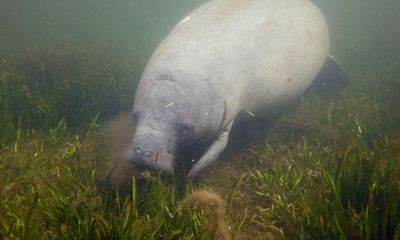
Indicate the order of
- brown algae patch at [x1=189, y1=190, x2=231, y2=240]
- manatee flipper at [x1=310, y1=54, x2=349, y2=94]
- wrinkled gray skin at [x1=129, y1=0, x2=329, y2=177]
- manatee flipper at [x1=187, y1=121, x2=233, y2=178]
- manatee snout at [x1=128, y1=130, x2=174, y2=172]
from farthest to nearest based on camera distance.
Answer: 1. manatee flipper at [x1=310, y1=54, x2=349, y2=94]
2. manatee flipper at [x1=187, y1=121, x2=233, y2=178]
3. wrinkled gray skin at [x1=129, y1=0, x2=329, y2=177]
4. manatee snout at [x1=128, y1=130, x2=174, y2=172]
5. brown algae patch at [x1=189, y1=190, x2=231, y2=240]

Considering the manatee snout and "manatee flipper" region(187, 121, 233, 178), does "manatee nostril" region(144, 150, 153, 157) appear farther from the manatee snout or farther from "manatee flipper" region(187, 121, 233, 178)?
"manatee flipper" region(187, 121, 233, 178)

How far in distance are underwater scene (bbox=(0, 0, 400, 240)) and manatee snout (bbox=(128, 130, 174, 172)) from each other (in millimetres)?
15

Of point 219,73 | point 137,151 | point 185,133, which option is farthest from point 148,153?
point 219,73

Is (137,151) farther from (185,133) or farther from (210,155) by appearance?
(210,155)

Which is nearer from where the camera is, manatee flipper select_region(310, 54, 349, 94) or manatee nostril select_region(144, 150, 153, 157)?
manatee nostril select_region(144, 150, 153, 157)

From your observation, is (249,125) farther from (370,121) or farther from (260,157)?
(370,121)

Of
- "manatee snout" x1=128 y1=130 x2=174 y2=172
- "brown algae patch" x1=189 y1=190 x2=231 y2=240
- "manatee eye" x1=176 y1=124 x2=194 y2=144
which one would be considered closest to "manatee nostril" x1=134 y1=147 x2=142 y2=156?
"manatee snout" x1=128 y1=130 x2=174 y2=172

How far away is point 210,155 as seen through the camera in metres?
5.68

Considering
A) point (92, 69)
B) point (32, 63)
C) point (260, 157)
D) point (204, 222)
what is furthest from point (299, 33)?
point (32, 63)

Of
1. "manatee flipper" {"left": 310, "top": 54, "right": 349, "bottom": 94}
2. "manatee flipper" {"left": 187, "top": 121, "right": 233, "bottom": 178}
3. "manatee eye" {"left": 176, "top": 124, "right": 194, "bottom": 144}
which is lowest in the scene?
"manatee flipper" {"left": 310, "top": 54, "right": 349, "bottom": 94}

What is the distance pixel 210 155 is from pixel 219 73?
4.20ft

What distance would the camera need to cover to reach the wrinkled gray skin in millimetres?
5152

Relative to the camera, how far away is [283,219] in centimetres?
455

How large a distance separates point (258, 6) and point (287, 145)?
2714mm
